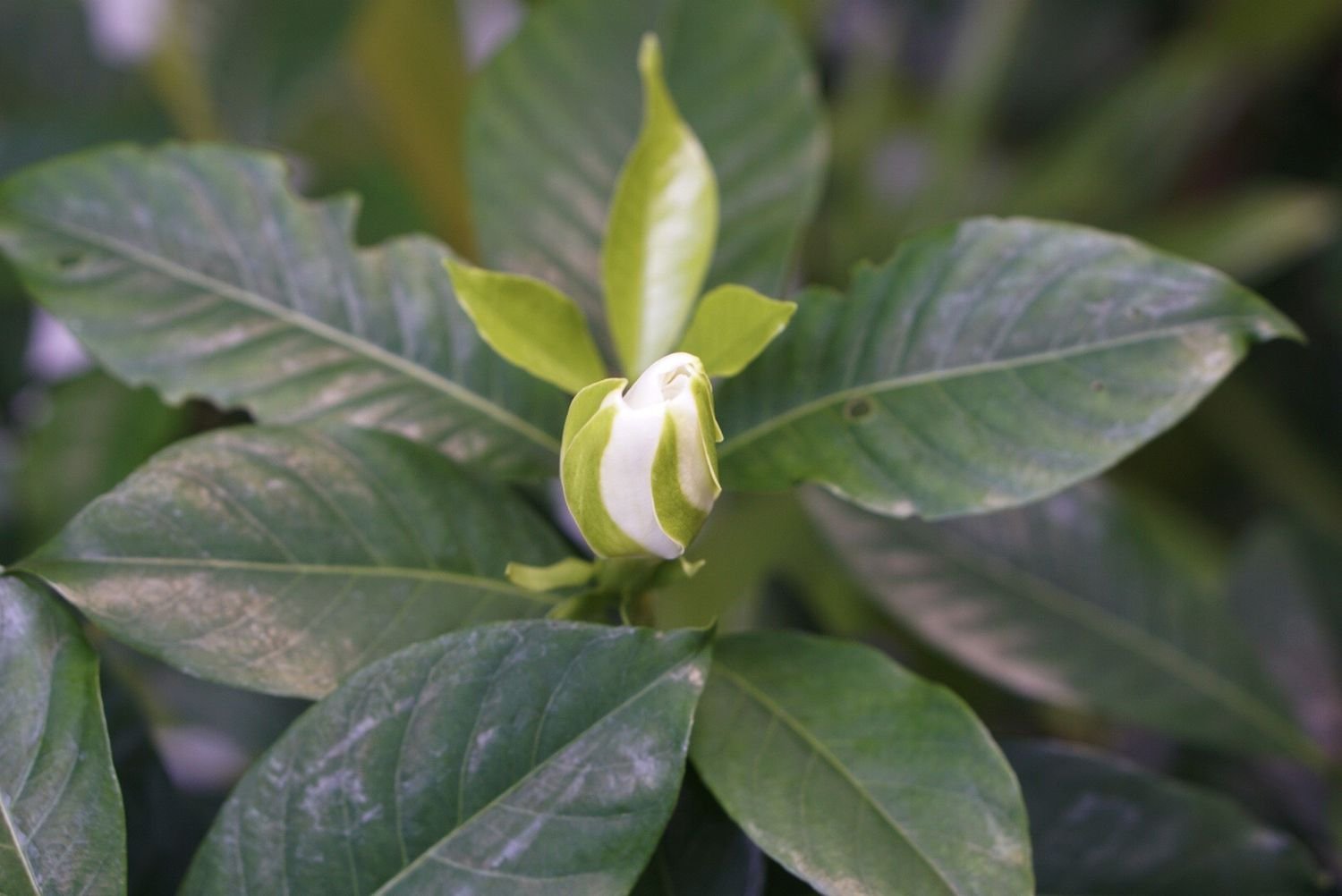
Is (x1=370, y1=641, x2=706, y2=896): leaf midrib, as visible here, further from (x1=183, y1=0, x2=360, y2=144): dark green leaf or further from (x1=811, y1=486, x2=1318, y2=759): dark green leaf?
(x1=183, y1=0, x2=360, y2=144): dark green leaf

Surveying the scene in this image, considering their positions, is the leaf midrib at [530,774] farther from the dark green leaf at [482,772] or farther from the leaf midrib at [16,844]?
the leaf midrib at [16,844]

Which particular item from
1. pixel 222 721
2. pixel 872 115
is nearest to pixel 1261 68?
pixel 872 115


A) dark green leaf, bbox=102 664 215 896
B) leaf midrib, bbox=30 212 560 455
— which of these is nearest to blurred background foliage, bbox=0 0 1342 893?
dark green leaf, bbox=102 664 215 896

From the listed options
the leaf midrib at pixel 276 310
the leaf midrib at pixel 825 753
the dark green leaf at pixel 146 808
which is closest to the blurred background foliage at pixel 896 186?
A: the dark green leaf at pixel 146 808

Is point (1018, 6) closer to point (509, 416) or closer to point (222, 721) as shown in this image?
point (509, 416)

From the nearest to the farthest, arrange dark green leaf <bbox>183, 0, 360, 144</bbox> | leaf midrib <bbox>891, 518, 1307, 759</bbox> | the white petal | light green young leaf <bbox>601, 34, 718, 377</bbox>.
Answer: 1. the white petal
2. light green young leaf <bbox>601, 34, 718, 377</bbox>
3. leaf midrib <bbox>891, 518, 1307, 759</bbox>
4. dark green leaf <bbox>183, 0, 360, 144</bbox>

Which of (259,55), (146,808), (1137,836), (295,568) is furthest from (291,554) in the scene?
(259,55)
